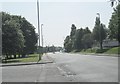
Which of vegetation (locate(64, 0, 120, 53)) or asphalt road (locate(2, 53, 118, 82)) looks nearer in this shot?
asphalt road (locate(2, 53, 118, 82))

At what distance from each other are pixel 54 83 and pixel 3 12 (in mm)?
54502

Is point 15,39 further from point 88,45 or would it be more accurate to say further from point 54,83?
point 88,45

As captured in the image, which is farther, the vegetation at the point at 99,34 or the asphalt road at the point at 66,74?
the vegetation at the point at 99,34

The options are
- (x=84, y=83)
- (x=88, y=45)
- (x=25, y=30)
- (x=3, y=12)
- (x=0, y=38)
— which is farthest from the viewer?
(x=88, y=45)

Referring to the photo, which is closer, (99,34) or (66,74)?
(66,74)

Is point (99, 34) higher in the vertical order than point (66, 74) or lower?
higher

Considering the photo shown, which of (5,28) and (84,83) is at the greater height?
(5,28)

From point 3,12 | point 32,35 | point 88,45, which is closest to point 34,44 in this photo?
point 32,35

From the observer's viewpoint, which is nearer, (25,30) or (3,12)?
(3,12)

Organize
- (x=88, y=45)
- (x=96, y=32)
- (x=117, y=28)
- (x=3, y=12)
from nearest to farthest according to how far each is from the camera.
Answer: (x=3, y=12)
(x=117, y=28)
(x=96, y=32)
(x=88, y=45)

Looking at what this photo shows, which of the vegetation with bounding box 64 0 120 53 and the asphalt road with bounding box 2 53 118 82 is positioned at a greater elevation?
the vegetation with bounding box 64 0 120 53

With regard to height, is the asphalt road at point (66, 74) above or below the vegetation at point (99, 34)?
below

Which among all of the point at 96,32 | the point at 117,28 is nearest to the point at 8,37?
the point at 117,28

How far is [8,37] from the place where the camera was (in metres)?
59.8
